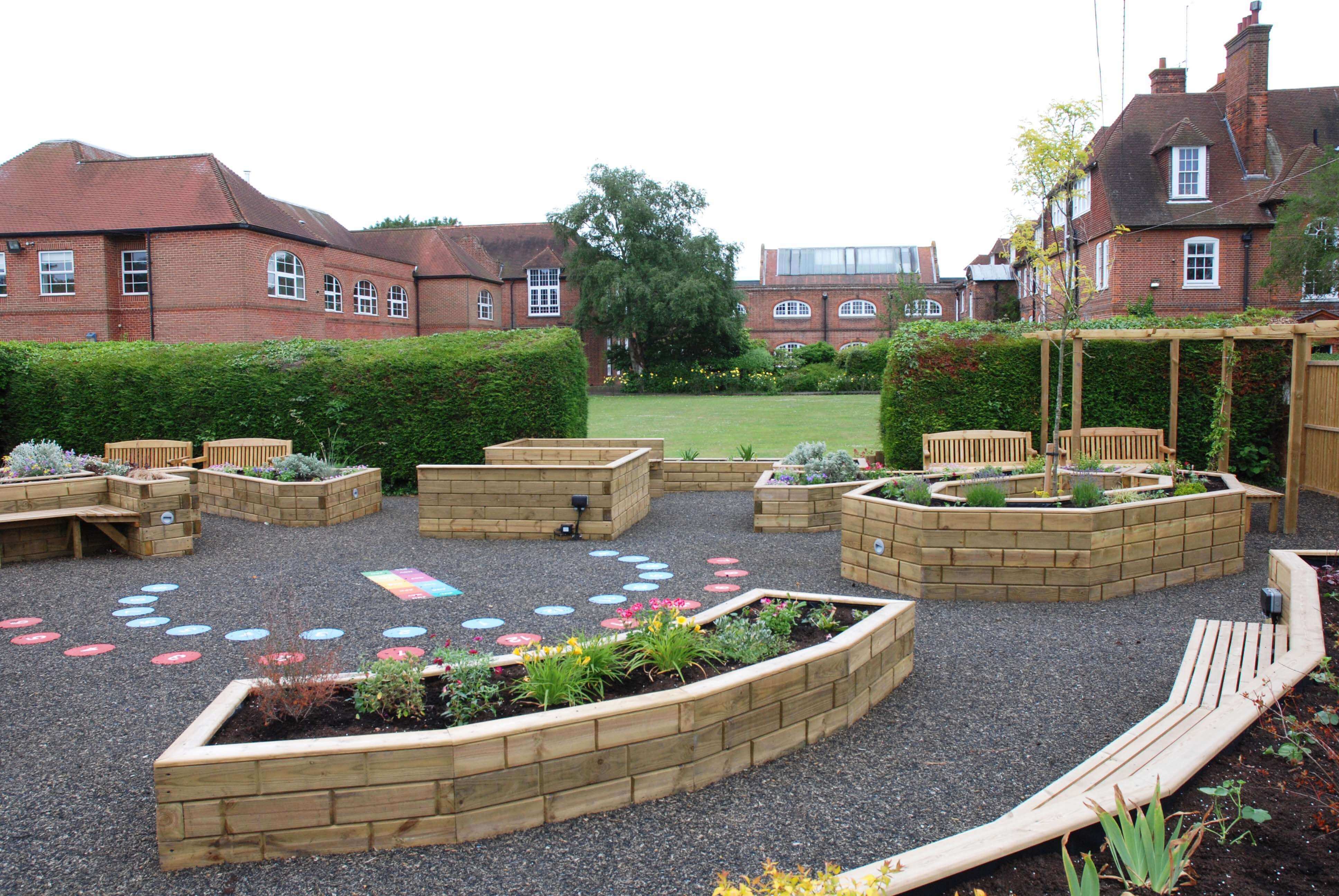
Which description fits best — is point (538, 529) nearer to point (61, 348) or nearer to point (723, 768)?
point (723, 768)

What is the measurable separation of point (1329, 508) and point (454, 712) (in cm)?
1109

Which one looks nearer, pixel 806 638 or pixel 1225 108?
pixel 806 638

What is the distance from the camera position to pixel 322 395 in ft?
42.7

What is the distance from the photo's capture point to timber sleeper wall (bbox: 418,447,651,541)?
9.16 meters

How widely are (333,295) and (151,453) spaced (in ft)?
86.1

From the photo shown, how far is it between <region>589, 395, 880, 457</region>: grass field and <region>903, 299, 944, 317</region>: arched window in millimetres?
16592

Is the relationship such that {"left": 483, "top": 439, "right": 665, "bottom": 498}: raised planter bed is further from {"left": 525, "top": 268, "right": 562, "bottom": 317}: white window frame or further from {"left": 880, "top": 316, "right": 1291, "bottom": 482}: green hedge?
{"left": 525, "top": 268, "right": 562, "bottom": 317}: white window frame

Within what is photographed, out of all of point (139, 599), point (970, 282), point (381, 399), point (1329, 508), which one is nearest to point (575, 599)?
point (139, 599)

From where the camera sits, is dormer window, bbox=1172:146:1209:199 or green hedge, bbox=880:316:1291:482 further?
dormer window, bbox=1172:146:1209:199

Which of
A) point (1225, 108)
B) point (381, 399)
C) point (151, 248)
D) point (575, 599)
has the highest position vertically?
point (1225, 108)

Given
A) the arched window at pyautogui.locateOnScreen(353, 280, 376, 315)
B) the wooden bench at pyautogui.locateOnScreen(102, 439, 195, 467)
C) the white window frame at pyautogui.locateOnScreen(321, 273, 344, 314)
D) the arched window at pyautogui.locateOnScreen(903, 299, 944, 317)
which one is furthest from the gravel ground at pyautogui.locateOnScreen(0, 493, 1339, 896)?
the arched window at pyautogui.locateOnScreen(903, 299, 944, 317)

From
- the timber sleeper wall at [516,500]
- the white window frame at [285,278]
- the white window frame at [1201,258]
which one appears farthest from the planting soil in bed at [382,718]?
the white window frame at [285,278]

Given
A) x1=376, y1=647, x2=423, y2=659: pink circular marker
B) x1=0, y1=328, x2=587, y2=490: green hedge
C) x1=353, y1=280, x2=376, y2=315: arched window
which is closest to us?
x1=376, y1=647, x2=423, y2=659: pink circular marker

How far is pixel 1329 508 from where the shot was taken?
1044 cm
